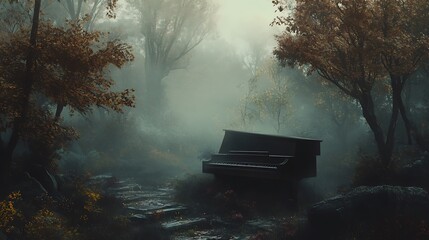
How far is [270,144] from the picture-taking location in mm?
13539

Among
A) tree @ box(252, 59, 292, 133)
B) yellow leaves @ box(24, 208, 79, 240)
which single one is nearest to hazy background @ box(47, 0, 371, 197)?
tree @ box(252, 59, 292, 133)

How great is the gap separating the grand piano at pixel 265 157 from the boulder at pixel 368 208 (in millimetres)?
2507

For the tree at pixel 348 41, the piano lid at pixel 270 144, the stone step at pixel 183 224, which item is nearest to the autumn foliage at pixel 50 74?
the stone step at pixel 183 224

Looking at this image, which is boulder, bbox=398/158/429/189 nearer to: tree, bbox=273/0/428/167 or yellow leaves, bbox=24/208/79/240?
tree, bbox=273/0/428/167

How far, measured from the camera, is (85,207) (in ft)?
32.1

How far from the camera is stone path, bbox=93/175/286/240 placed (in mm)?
10281

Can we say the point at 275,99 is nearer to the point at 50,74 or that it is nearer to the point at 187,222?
the point at 187,222

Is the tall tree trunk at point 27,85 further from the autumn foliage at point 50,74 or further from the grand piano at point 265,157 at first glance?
the grand piano at point 265,157

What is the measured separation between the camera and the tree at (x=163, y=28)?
116 ft

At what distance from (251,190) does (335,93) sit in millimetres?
16441

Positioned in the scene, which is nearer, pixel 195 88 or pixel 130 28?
pixel 130 28

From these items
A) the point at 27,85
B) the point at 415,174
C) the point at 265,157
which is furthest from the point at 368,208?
the point at 27,85

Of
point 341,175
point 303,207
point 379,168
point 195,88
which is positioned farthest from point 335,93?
point 195,88

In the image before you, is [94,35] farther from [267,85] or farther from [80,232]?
[267,85]
